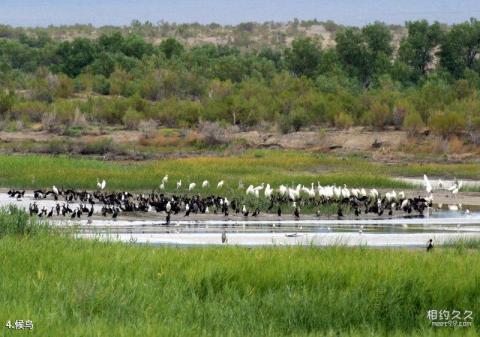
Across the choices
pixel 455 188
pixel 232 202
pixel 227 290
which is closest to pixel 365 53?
pixel 455 188

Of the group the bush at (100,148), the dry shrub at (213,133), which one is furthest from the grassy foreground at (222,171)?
the dry shrub at (213,133)

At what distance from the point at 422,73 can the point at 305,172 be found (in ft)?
139

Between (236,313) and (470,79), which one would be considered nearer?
(236,313)

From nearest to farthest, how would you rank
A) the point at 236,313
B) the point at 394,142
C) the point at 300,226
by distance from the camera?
the point at 236,313 → the point at 300,226 → the point at 394,142

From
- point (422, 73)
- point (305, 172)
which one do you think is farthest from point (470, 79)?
point (305, 172)

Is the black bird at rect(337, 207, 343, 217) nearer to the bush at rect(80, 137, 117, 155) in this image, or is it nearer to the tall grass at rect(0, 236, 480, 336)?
the tall grass at rect(0, 236, 480, 336)

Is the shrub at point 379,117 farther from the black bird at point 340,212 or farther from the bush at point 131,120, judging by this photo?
the black bird at point 340,212

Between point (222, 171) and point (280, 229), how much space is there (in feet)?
44.3

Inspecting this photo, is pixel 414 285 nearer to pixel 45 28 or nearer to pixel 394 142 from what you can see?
pixel 394 142

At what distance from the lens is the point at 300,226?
1074 inches

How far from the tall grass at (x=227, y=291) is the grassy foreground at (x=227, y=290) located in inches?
0.7

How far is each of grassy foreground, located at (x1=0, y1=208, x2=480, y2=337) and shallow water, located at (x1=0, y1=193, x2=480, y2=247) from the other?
7.41 m

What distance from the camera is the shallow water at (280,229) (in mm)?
22922

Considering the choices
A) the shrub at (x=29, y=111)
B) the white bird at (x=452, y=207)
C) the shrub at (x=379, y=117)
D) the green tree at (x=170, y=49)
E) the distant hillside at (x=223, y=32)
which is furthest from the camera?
the distant hillside at (x=223, y=32)
